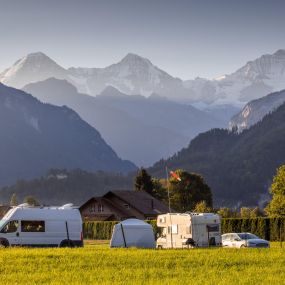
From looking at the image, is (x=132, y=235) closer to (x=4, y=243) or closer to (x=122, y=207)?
(x=4, y=243)

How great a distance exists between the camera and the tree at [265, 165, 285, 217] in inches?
4276

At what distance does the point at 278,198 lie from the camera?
111 metres

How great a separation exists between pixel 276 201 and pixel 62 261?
3269 inches

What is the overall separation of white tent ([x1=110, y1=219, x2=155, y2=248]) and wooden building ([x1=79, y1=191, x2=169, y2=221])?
56.7 metres

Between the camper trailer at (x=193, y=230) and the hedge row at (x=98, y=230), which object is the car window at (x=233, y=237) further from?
the hedge row at (x=98, y=230)

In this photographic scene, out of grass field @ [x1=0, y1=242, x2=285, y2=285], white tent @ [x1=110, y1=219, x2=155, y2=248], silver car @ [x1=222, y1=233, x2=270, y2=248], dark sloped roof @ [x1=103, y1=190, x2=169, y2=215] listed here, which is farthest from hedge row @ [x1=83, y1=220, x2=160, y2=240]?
grass field @ [x1=0, y1=242, x2=285, y2=285]

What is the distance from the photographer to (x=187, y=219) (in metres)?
51.5

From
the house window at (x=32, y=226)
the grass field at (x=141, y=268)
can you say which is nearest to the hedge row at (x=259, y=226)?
the house window at (x=32, y=226)

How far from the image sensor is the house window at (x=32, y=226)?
47594 mm

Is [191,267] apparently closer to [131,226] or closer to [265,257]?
[265,257]

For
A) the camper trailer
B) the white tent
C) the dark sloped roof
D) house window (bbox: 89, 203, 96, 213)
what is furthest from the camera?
house window (bbox: 89, 203, 96, 213)

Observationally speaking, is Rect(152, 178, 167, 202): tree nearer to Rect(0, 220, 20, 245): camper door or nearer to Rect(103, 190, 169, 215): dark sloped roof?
Rect(103, 190, 169, 215): dark sloped roof

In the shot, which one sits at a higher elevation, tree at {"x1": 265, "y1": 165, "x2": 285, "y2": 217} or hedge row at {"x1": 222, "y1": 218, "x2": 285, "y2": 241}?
tree at {"x1": 265, "y1": 165, "x2": 285, "y2": 217}

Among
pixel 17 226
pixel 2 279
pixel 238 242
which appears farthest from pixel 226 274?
pixel 238 242
